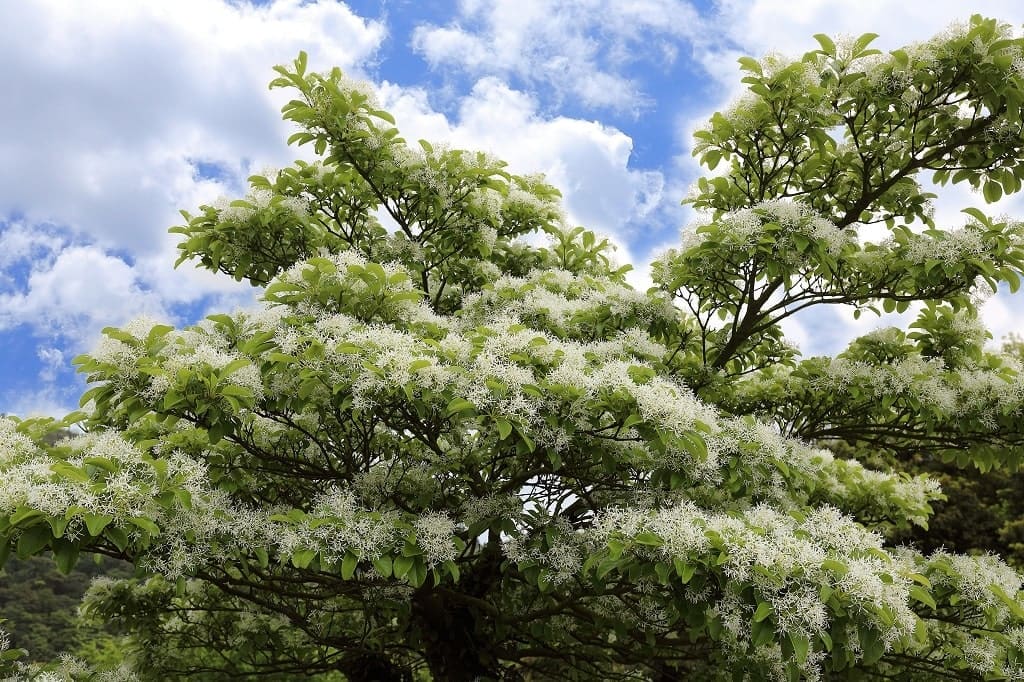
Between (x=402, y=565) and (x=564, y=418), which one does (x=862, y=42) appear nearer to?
(x=564, y=418)

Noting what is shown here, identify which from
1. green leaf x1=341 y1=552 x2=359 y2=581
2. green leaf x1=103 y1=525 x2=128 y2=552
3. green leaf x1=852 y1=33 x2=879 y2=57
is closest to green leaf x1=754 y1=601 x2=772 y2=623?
green leaf x1=341 y1=552 x2=359 y2=581

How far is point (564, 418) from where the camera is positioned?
11.8 ft

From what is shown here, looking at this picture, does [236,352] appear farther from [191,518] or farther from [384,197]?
[384,197]

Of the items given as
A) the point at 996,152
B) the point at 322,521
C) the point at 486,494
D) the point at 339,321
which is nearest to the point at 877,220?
the point at 996,152

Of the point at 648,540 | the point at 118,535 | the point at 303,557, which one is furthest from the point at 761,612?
the point at 118,535

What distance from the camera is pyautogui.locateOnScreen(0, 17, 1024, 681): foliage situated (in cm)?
338

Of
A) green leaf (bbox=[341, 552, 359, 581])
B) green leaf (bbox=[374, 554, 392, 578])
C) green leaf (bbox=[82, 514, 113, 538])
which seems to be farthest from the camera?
green leaf (bbox=[374, 554, 392, 578])

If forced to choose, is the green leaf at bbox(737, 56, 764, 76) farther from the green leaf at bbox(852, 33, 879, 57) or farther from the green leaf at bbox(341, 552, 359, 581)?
the green leaf at bbox(341, 552, 359, 581)

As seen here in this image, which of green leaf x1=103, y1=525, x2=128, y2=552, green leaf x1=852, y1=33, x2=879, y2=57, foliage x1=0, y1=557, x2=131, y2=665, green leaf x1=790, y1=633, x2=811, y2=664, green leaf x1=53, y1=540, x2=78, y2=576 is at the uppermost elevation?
green leaf x1=852, y1=33, x2=879, y2=57

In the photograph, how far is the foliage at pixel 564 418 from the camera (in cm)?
338

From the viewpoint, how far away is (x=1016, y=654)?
4.21 m

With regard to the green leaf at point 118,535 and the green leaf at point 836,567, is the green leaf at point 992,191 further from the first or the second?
the green leaf at point 118,535

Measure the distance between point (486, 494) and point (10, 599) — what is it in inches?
738

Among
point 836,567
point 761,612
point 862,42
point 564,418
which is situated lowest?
point 761,612
